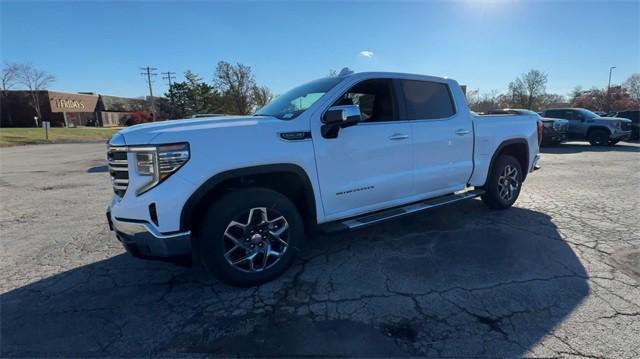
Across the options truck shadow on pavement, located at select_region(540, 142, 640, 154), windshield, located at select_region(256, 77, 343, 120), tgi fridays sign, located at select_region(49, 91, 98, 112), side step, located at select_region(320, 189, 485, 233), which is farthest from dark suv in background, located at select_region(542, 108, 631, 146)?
tgi fridays sign, located at select_region(49, 91, 98, 112)

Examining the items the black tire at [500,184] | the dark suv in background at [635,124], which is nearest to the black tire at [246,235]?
the black tire at [500,184]

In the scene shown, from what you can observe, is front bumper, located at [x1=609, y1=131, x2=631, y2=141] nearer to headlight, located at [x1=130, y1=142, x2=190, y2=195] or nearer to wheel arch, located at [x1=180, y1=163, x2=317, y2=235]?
wheel arch, located at [x1=180, y1=163, x2=317, y2=235]

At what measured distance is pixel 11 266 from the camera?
12.9 ft

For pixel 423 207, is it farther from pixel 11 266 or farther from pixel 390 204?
pixel 11 266

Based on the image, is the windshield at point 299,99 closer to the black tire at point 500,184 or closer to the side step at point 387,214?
the side step at point 387,214

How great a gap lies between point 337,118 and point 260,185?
100cm

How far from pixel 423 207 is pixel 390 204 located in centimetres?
47

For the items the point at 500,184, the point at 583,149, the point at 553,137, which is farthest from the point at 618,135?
the point at 500,184

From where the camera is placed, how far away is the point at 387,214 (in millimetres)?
3957

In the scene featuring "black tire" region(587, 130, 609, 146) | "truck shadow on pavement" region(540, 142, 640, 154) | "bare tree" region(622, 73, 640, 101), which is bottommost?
"truck shadow on pavement" region(540, 142, 640, 154)

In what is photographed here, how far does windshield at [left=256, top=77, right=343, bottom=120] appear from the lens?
3.68 m

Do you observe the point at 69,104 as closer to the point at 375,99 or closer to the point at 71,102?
the point at 71,102

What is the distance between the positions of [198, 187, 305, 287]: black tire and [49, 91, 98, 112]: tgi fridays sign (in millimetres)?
70713

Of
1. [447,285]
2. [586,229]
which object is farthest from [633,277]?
[447,285]
